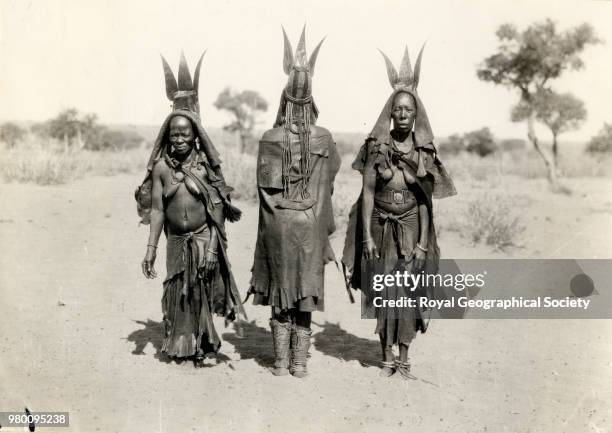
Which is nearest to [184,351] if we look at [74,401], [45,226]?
[74,401]

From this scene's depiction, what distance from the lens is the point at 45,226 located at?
11742 millimetres

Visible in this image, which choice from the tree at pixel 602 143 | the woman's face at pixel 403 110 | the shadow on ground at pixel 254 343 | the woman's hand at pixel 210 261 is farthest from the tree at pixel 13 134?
the tree at pixel 602 143

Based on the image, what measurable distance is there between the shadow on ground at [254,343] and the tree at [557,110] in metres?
15.7

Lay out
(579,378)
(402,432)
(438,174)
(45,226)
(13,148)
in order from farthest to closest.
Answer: (13,148) < (45,226) < (579,378) < (438,174) < (402,432)

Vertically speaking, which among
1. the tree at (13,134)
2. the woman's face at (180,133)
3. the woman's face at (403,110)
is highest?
the tree at (13,134)

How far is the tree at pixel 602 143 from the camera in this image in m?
19.6

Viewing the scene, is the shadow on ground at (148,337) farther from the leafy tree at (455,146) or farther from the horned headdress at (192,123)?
the leafy tree at (455,146)

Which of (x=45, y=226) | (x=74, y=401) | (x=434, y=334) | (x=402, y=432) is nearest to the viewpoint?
(x=402, y=432)

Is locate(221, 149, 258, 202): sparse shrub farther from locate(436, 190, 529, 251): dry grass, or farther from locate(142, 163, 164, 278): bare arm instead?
locate(142, 163, 164, 278): bare arm

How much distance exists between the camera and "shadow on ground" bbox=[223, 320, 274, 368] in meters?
6.69

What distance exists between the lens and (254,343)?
7.30 metres

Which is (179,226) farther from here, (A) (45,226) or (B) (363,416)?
(A) (45,226)

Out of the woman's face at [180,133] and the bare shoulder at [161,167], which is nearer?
the woman's face at [180,133]

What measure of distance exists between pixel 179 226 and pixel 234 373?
56.1 inches
